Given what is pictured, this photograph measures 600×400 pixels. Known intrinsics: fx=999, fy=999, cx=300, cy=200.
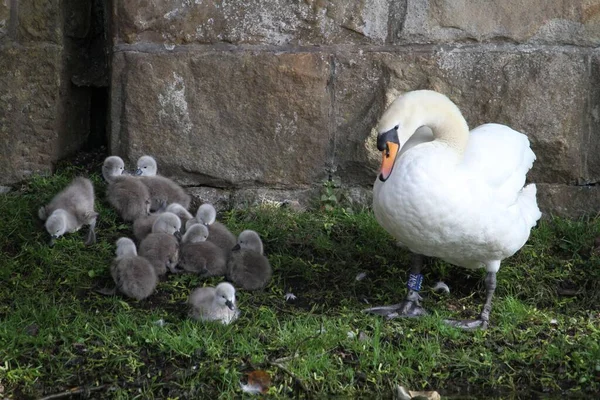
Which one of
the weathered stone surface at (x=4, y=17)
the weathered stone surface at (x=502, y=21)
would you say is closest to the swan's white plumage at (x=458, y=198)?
the weathered stone surface at (x=502, y=21)

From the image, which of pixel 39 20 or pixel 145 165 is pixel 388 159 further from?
pixel 39 20

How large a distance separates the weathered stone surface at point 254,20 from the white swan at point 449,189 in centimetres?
121

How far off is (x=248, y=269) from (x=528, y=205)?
1.58m

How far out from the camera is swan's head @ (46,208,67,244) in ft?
19.0

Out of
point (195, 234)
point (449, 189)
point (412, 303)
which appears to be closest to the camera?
point (449, 189)

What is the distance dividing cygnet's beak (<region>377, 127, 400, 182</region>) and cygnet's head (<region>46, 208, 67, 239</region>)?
202cm

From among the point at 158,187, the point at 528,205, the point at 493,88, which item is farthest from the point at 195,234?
the point at 493,88

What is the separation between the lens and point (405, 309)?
17.6 ft

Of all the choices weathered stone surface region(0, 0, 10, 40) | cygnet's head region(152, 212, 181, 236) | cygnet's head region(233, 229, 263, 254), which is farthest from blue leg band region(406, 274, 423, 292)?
weathered stone surface region(0, 0, 10, 40)

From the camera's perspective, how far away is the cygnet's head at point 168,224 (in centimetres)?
575

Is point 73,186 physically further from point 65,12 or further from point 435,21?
point 435,21

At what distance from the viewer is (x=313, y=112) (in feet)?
20.6

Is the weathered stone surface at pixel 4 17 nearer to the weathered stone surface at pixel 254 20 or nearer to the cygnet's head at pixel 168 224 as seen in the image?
the weathered stone surface at pixel 254 20

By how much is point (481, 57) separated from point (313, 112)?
3.59 feet
